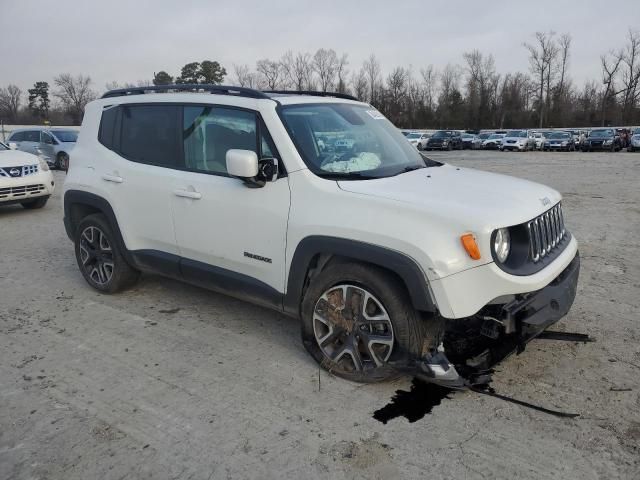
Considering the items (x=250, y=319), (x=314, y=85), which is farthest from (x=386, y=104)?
(x=250, y=319)

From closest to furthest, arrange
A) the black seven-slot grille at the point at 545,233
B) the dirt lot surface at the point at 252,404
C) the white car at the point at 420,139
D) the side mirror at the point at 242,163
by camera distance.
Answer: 1. the dirt lot surface at the point at 252,404
2. the black seven-slot grille at the point at 545,233
3. the side mirror at the point at 242,163
4. the white car at the point at 420,139

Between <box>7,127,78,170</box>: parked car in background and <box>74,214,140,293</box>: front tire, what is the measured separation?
1496cm

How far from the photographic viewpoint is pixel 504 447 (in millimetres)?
2787

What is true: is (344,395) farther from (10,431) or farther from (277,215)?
(10,431)

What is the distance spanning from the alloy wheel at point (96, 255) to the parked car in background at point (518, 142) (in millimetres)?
38408

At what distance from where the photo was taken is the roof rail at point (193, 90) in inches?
156

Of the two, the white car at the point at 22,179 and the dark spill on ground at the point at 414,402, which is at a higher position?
the white car at the point at 22,179

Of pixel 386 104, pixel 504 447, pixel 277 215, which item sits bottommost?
pixel 504 447

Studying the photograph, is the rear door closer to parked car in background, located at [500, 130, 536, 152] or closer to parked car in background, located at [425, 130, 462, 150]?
parked car in background, located at [500, 130, 536, 152]

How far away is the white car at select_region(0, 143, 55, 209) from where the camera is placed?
375 inches

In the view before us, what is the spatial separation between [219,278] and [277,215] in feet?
2.73

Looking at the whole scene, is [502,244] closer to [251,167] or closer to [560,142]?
[251,167]

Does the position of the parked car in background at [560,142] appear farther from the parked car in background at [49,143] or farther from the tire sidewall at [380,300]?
the tire sidewall at [380,300]

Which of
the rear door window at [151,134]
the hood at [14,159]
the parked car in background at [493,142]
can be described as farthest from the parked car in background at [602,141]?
the rear door window at [151,134]
